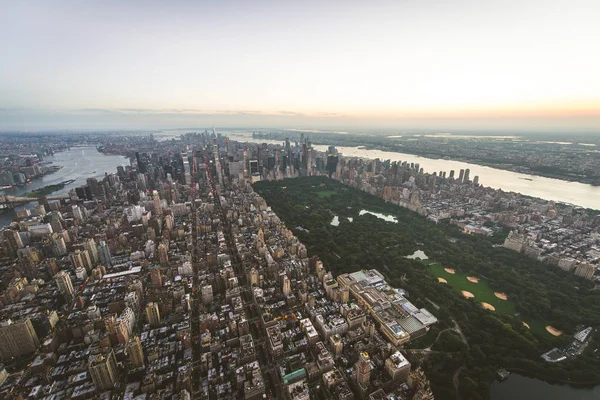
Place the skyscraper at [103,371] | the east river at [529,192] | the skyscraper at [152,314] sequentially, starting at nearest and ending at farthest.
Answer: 1. the skyscraper at [103,371]
2. the east river at [529,192]
3. the skyscraper at [152,314]

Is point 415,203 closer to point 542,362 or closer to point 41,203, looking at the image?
point 542,362

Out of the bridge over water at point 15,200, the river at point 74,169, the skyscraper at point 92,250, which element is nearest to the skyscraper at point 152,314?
the skyscraper at point 92,250

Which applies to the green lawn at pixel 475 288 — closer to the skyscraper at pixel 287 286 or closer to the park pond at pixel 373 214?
the park pond at pixel 373 214

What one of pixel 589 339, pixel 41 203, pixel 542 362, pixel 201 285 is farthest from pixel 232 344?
pixel 41 203

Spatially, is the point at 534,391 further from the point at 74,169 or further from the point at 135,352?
the point at 74,169

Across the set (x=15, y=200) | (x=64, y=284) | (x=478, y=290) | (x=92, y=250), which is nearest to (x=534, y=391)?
(x=478, y=290)

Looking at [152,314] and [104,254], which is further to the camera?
[104,254]
